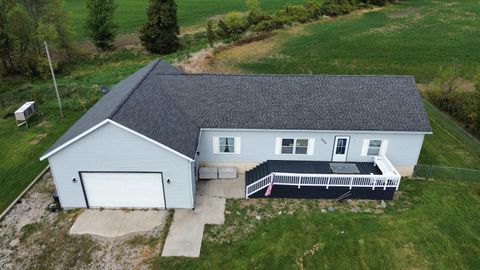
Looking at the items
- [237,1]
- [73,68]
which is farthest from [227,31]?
[237,1]

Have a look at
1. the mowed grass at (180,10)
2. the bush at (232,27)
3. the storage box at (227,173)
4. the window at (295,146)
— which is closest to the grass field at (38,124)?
the storage box at (227,173)

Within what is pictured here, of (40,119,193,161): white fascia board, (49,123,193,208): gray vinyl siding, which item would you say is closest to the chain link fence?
(49,123,193,208): gray vinyl siding

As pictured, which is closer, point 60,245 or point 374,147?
point 60,245

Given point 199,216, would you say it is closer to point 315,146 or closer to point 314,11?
point 315,146

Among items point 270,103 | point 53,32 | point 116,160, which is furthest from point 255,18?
point 116,160

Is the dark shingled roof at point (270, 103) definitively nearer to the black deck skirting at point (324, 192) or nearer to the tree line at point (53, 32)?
the black deck skirting at point (324, 192)

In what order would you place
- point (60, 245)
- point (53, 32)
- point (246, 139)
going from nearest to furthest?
1. point (60, 245)
2. point (246, 139)
3. point (53, 32)
